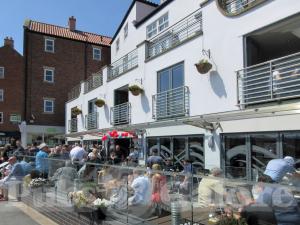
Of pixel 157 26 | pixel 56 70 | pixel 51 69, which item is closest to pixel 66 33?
pixel 56 70

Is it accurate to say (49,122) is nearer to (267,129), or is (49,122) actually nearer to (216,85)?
(216,85)

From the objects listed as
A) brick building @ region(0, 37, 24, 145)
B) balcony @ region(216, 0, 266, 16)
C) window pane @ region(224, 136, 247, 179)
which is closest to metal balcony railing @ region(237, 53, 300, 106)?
window pane @ region(224, 136, 247, 179)

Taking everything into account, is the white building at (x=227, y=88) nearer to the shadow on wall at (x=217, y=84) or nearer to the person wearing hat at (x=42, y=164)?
the shadow on wall at (x=217, y=84)

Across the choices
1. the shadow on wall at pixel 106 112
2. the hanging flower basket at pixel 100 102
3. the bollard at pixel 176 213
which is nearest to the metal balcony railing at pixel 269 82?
the bollard at pixel 176 213

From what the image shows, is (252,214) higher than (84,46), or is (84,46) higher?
(84,46)

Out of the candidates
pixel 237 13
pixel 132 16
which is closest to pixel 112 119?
pixel 132 16

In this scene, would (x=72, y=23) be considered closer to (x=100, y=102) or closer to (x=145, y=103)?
(x=100, y=102)

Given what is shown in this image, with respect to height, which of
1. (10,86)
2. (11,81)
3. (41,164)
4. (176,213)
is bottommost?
(176,213)

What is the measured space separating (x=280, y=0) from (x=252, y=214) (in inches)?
307

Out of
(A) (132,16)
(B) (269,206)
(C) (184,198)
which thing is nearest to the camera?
(B) (269,206)

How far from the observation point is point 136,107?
18.2 m

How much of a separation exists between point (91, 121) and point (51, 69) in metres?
9.97

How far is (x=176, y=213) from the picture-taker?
208 inches

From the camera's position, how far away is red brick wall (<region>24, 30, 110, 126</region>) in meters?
31.4
